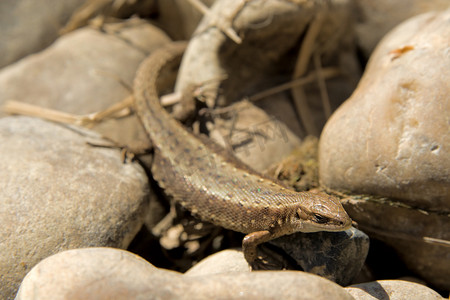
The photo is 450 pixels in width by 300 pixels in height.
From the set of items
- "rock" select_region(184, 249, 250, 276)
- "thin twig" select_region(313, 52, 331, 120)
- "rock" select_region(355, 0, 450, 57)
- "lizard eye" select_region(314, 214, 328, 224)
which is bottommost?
"rock" select_region(184, 249, 250, 276)

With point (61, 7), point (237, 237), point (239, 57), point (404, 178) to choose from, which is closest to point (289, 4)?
point (239, 57)

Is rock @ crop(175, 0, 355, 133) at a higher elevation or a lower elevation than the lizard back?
higher

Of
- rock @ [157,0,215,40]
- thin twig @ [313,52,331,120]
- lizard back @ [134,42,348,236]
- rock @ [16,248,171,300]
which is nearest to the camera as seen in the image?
rock @ [16,248,171,300]

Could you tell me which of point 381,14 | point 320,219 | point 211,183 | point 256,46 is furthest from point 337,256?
point 381,14

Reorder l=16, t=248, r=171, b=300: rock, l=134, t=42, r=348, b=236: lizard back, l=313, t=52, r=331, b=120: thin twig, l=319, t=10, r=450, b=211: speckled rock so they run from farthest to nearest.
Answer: l=313, t=52, r=331, b=120: thin twig < l=134, t=42, r=348, b=236: lizard back < l=319, t=10, r=450, b=211: speckled rock < l=16, t=248, r=171, b=300: rock

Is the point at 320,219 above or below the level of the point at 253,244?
above

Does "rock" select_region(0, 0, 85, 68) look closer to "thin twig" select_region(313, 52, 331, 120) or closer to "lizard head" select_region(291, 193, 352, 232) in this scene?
"thin twig" select_region(313, 52, 331, 120)

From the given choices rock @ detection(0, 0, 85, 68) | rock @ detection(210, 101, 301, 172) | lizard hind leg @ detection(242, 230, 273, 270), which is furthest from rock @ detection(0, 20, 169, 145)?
lizard hind leg @ detection(242, 230, 273, 270)

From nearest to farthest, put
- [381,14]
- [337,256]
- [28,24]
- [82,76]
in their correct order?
[337,256] → [82,76] → [381,14] → [28,24]

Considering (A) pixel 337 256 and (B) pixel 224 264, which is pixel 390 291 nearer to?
(A) pixel 337 256
